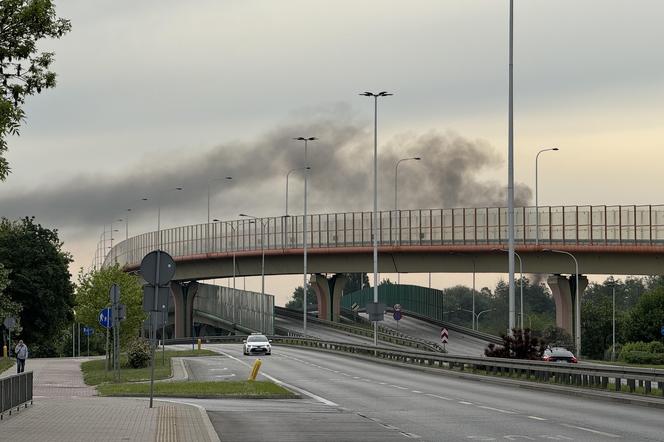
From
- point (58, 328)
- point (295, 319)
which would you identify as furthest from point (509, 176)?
point (295, 319)

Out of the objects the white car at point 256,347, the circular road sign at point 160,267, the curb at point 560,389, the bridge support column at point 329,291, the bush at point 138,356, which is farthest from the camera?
the bridge support column at point 329,291

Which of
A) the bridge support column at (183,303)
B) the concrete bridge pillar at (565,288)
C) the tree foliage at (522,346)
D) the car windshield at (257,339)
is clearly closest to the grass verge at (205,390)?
the tree foliage at (522,346)

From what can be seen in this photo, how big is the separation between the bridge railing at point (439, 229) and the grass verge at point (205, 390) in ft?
173

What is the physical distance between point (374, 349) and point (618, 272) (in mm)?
24914

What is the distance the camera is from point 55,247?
95.5 m

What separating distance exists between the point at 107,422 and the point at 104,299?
1606 inches

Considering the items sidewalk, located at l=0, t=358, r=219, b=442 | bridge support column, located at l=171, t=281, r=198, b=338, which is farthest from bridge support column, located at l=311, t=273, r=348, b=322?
sidewalk, located at l=0, t=358, r=219, b=442

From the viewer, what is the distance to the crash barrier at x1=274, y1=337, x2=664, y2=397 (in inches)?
1281

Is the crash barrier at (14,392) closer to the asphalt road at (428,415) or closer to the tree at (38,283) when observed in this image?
the asphalt road at (428,415)

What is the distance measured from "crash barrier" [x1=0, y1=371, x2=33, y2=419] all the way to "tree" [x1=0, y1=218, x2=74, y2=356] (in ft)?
207

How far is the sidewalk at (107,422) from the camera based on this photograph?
19359 mm

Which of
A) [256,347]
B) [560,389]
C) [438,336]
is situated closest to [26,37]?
[560,389]

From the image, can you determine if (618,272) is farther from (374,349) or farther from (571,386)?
(571,386)

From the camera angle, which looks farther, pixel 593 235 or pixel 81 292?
pixel 593 235
